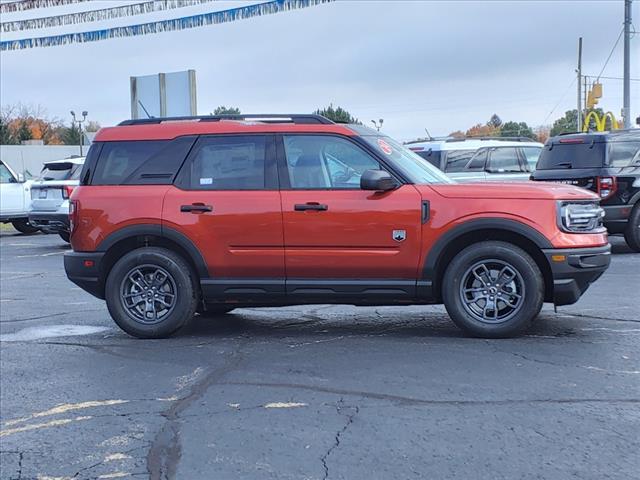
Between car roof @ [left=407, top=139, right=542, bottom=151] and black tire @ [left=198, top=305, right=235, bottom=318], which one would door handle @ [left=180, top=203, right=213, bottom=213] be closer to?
black tire @ [left=198, top=305, right=235, bottom=318]

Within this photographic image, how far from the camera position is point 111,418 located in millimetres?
4695

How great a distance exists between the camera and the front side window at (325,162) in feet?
21.0

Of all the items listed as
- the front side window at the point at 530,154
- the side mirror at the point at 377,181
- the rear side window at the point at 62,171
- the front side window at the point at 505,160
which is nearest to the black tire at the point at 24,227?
the rear side window at the point at 62,171

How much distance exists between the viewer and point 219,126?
6.71 m

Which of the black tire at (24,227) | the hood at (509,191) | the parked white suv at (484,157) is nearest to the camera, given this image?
the hood at (509,191)

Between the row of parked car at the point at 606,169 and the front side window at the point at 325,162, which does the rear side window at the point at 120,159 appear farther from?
the row of parked car at the point at 606,169

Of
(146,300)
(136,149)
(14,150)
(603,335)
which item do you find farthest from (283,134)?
(14,150)

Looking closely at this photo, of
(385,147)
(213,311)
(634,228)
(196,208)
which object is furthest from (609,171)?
(196,208)

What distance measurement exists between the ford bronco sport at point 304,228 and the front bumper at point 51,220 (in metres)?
8.91

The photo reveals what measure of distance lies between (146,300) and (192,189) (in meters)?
1.11

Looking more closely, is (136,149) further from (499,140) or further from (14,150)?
(14,150)

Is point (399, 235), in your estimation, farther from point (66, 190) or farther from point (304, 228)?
point (66, 190)

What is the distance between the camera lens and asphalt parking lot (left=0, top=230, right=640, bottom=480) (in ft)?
12.8

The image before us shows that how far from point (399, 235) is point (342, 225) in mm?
489
